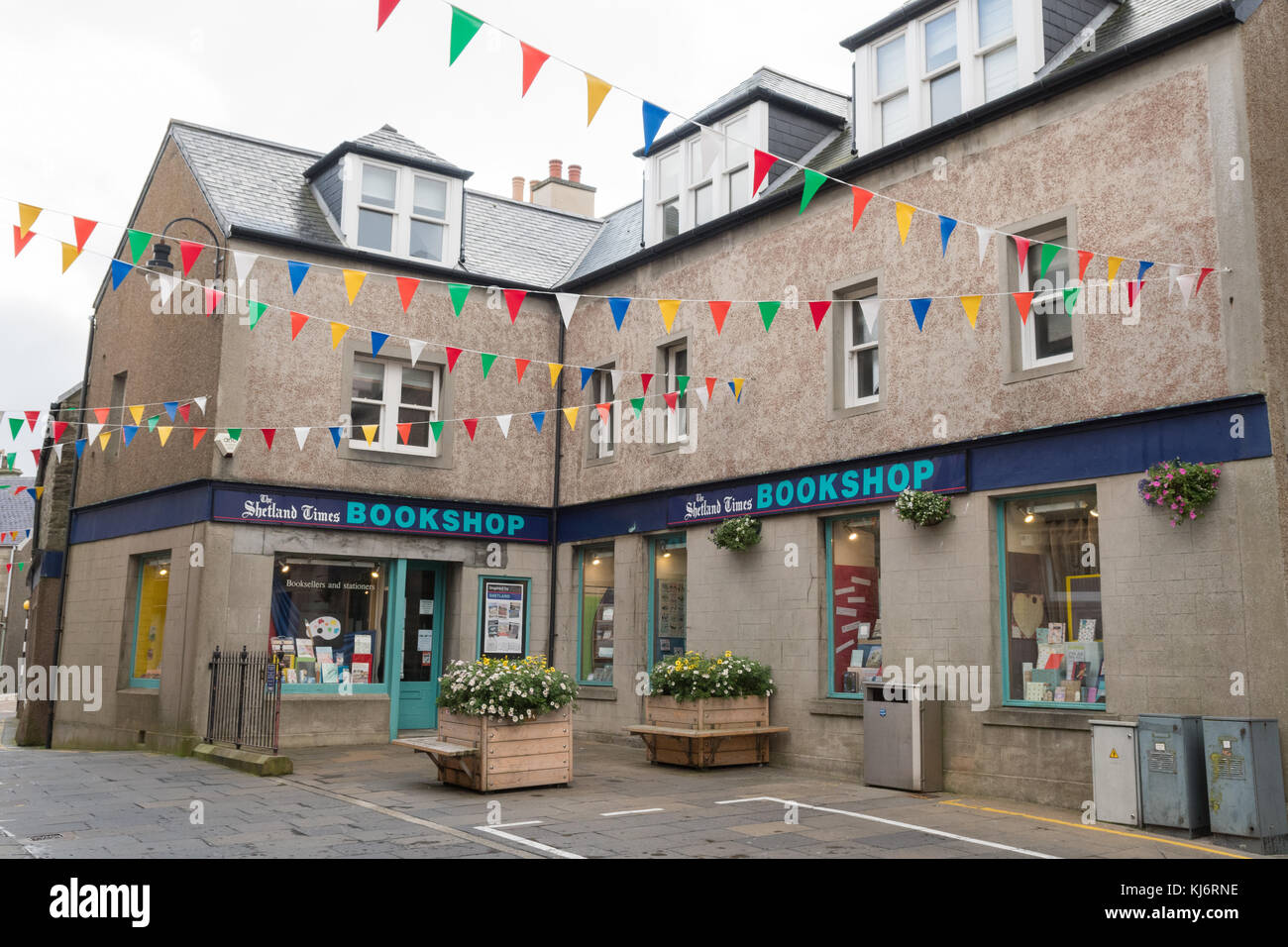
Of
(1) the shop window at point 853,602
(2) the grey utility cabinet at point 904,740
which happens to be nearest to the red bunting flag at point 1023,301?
(1) the shop window at point 853,602

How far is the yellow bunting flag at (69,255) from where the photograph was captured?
10.4m

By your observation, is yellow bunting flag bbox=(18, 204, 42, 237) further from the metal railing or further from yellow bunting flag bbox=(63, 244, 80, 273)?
the metal railing

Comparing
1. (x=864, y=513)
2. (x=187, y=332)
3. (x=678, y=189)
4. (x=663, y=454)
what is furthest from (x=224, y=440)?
(x=864, y=513)

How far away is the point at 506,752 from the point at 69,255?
21.1 ft

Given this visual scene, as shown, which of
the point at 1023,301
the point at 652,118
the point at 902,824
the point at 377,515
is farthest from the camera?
the point at 377,515

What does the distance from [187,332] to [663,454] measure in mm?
7309

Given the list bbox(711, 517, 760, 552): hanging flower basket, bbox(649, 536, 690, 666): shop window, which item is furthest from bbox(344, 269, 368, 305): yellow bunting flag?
bbox(649, 536, 690, 666): shop window

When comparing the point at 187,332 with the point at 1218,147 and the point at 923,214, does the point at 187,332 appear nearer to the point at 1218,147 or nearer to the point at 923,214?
the point at 923,214

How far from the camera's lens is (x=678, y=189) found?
1639 cm

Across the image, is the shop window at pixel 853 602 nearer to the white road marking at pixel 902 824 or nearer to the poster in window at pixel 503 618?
the white road marking at pixel 902 824

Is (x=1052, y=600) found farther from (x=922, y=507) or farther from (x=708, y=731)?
(x=708, y=731)

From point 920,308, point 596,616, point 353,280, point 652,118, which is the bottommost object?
point 596,616

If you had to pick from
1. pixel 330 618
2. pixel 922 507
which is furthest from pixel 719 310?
pixel 330 618

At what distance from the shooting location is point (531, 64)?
836 cm
